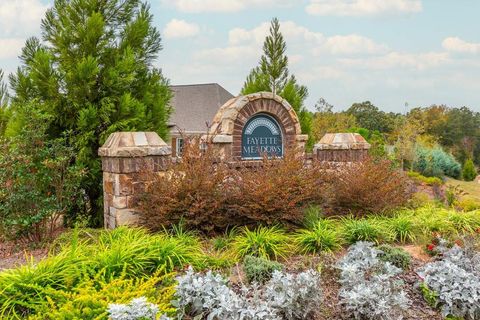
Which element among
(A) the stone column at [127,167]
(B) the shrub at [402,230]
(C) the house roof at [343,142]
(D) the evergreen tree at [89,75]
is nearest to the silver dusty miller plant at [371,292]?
(B) the shrub at [402,230]

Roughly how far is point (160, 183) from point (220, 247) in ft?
3.94

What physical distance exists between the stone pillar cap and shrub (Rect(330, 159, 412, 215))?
2.70m

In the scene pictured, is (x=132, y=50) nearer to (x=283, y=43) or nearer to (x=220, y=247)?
(x=220, y=247)

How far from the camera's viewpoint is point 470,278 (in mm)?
3645

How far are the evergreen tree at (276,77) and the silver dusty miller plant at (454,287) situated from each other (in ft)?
22.1

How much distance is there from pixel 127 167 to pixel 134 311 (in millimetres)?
3209

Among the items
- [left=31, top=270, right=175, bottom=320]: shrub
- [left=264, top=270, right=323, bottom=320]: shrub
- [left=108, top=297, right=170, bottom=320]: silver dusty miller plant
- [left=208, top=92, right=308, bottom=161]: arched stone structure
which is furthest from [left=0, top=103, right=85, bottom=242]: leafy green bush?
[left=264, top=270, right=323, bottom=320]: shrub

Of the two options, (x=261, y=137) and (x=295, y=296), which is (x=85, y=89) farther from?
(x=295, y=296)

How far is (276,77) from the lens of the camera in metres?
10.6

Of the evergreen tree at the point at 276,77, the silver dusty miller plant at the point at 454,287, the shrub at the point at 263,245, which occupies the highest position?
the evergreen tree at the point at 276,77

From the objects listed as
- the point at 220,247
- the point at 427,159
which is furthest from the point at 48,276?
the point at 427,159

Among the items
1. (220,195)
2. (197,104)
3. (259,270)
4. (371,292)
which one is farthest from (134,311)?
(197,104)

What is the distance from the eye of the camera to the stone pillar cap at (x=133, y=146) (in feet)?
18.3

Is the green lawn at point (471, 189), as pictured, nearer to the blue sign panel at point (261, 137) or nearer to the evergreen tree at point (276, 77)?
the evergreen tree at point (276, 77)
